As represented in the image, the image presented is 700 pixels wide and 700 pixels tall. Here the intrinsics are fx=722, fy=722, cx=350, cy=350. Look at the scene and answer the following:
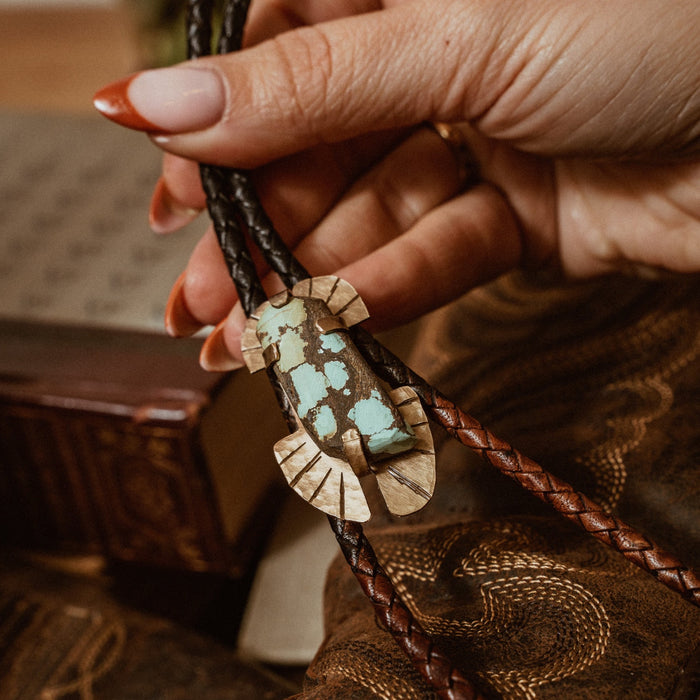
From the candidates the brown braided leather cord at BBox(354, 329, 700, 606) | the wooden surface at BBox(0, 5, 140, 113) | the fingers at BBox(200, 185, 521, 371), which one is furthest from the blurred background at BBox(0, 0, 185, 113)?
the brown braided leather cord at BBox(354, 329, 700, 606)

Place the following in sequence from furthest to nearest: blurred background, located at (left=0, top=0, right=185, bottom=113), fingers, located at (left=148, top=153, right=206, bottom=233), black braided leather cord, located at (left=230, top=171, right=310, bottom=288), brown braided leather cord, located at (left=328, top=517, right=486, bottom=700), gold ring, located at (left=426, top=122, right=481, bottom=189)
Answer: blurred background, located at (left=0, top=0, right=185, bottom=113) → gold ring, located at (left=426, top=122, right=481, bottom=189) → fingers, located at (left=148, top=153, right=206, bottom=233) → black braided leather cord, located at (left=230, top=171, right=310, bottom=288) → brown braided leather cord, located at (left=328, top=517, right=486, bottom=700)

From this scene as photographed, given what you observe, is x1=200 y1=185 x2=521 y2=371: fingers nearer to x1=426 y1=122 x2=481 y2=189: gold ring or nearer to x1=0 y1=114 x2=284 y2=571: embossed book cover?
x1=426 y1=122 x2=481 y2=189: gold ring

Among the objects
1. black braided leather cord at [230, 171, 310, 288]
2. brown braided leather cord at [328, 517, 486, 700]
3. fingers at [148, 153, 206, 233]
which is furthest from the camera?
fingers at [148, 153, 206, 233]

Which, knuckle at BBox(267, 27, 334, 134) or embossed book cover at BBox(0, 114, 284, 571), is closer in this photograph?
knuckle at BBox(267, 27, 334, 134)

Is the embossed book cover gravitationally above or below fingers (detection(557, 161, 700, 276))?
below

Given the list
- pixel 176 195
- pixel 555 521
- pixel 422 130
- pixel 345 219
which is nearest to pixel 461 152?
pixel 422 130

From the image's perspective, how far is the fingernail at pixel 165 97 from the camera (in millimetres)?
536

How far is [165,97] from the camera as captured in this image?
1.76 feet

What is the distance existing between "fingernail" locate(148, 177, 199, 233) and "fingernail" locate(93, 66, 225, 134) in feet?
0.52

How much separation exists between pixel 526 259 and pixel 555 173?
0.32 feet

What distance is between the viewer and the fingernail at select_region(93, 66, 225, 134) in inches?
21.1

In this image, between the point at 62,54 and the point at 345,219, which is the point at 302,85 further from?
the point at 62,54

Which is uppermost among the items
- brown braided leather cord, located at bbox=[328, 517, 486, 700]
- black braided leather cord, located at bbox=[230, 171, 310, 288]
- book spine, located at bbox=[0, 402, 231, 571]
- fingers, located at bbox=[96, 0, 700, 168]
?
fingers, located at bbox=[96, 0, 700, 168]

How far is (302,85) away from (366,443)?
11.7 inches
